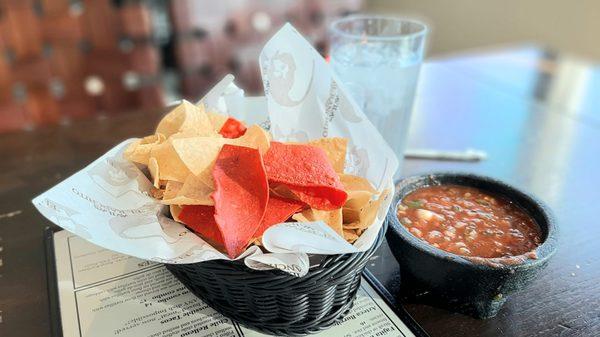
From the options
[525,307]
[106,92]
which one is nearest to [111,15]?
[106,92]

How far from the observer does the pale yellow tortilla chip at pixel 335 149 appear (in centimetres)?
62

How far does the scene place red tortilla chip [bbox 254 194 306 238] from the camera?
519 millimetres

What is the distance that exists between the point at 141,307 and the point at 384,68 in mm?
542

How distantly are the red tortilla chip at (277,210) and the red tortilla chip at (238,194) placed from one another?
0.03 ft

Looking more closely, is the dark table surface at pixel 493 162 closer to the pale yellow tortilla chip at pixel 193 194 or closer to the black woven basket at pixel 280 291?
the black woven basket at pixel 280 291

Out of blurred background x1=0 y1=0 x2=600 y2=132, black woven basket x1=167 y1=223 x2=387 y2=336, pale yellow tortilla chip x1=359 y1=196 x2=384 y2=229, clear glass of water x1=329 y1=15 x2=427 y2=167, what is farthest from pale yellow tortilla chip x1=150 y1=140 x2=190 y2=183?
blurred background x1=0 y1=0 x2=600 y2=132

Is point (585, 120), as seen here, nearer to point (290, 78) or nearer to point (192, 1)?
point (290, 78)

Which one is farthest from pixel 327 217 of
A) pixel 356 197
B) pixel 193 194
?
pixel 193 194

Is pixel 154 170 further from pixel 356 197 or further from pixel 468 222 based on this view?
pixel 468 222

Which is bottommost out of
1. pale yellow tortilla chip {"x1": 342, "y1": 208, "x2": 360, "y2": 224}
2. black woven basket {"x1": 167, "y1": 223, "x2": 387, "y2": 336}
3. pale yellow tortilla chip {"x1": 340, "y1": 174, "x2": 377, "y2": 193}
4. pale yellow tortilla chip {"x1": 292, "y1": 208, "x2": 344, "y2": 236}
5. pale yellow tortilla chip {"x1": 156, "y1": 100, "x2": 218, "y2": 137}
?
black woven basket {"x1": 167, "y1": 223, "x2": 387, "y2": 336}

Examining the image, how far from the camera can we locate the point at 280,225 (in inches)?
19.4

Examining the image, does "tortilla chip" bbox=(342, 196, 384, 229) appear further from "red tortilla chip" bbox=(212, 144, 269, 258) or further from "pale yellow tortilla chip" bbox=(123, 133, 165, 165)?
"pale yellow tortilla chip" bbox=(123, 133, 165, 165)

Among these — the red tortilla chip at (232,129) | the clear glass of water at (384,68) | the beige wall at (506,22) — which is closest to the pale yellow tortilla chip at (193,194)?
the red tortilla chip at (232,129)

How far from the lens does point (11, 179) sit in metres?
0.94
